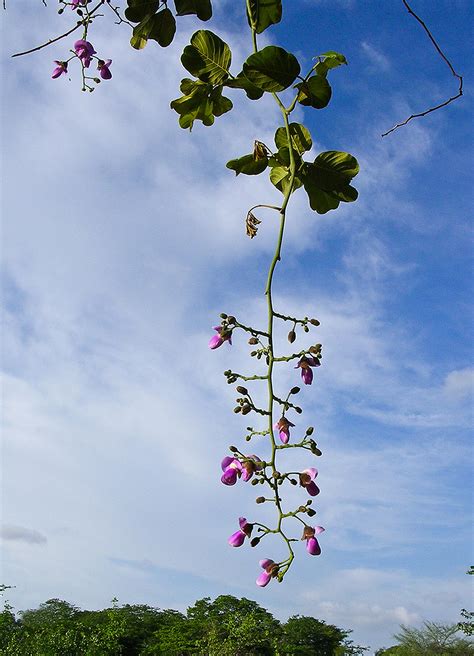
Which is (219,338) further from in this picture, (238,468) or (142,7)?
(142,7)

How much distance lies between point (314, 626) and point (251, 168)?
23.6m

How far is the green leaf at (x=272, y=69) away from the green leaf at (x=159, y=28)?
0.31 meters

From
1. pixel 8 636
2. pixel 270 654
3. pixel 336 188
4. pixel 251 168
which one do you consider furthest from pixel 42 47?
pixel 270 654

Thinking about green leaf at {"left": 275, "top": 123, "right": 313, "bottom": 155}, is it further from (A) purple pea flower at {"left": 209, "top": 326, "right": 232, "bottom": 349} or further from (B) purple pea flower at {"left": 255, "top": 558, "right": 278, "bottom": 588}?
(B) purple pea flower at {"left": 255, "top": 558, "right": 278, "bottom": 588}

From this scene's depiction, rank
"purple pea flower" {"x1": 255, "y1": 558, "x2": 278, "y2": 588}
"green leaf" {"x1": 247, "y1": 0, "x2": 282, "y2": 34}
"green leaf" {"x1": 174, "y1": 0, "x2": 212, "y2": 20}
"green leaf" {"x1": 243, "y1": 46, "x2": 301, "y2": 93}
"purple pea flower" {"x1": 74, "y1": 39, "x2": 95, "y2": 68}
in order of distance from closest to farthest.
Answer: "purple pea flower" {"x1": 255, "y1": 558, "x2": 278, "y2": 588}
"green leaf" {"x1": 243, "y1": 46, "x2": 301, "y2": 93}
"green leaf" {"x1": 247, "y1": 0, "x2": 282, "y2": 34}
"green leaf" {"x1": 174, "y1": 0, "x2": 212, "y2": 20}
"purple pea flower" {"x1": 74, "y1": 39, "x2": 95, "y2": 68}

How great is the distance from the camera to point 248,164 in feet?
3.93

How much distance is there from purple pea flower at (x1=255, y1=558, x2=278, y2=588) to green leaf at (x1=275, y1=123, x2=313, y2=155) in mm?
636

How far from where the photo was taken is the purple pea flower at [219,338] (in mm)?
994

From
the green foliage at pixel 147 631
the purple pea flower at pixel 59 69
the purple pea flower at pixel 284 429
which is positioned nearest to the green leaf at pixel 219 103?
the purple pea flower at pixel 284 429

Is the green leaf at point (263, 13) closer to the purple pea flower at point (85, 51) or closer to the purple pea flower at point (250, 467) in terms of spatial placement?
the purple pea flower at point (250, 467)

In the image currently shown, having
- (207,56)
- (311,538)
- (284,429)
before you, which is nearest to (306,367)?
(284,429)

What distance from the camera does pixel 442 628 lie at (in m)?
21.8

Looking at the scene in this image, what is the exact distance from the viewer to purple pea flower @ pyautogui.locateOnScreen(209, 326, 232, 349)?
3.26ft

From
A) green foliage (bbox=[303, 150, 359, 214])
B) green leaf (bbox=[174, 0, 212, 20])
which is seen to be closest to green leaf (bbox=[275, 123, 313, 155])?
green foliage (bbox=[303, 150, 359, 214])
